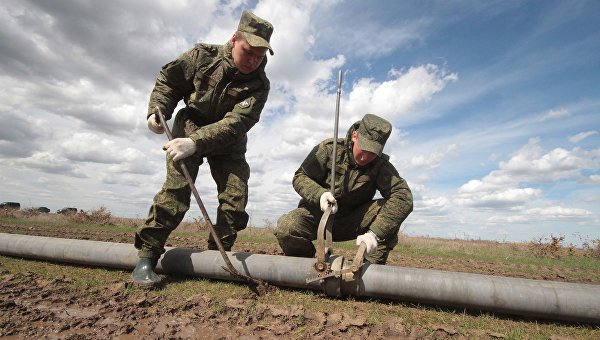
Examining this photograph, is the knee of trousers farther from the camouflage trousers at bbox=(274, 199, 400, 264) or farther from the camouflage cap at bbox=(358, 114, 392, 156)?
the camouflage cap at bbox=(358, 114, 392, 156)

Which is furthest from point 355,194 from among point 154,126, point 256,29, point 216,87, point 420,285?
point 154,126

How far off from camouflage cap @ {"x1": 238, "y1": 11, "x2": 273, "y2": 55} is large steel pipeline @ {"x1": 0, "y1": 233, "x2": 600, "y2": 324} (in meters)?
2.05

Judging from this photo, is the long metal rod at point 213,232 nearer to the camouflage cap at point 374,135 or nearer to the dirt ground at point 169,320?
the dirt ground at point 169,320

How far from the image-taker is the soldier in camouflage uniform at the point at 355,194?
3.60m

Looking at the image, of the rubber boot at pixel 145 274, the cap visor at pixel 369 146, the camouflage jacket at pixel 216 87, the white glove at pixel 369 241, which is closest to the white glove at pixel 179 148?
the camouflage jacket at pixel 216 87

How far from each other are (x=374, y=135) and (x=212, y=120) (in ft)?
5.70

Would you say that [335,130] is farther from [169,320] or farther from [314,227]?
[169,320]

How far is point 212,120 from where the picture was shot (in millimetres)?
3910

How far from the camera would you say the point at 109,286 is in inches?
123

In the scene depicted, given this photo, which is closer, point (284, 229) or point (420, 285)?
point (420, 285)

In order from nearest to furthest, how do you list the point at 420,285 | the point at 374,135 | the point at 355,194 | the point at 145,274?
the point at 420,285 → the point at 145,274 → the point at 374,135 → the point at 355,194

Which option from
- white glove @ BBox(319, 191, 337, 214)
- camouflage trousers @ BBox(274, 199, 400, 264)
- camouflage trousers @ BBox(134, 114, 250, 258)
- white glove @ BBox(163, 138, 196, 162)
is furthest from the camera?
camouflage trousers @ BBox(274, 199, 400, 264)

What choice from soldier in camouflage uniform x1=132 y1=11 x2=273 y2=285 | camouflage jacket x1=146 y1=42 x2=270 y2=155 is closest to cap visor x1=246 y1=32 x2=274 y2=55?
soldier in camouflage uniform x1=132 y1=11 x2=273 y2=285

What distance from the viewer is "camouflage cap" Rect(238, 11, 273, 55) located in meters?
3.42
